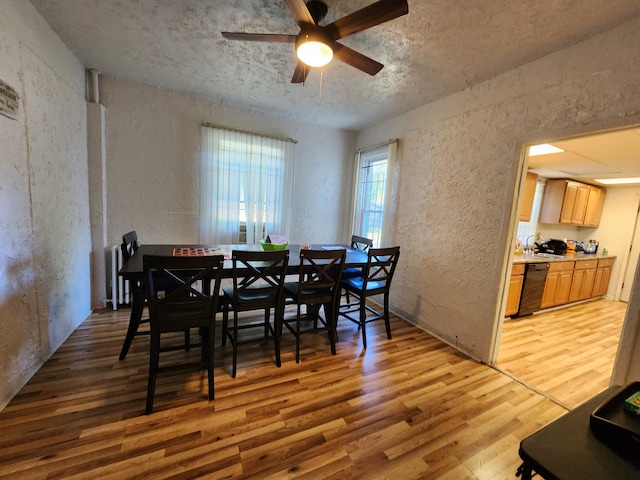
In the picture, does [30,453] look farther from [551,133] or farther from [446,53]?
[551,133]

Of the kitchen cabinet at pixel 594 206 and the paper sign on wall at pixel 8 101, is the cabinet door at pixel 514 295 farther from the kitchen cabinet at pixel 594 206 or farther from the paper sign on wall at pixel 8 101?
the paper sign on wall at pixel 8 101

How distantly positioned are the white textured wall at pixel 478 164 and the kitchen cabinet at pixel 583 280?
9.19 feet

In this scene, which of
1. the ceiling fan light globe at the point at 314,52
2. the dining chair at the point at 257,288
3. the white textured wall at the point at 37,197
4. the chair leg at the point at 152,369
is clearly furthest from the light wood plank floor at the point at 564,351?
the white textured wall at the point at 37,197

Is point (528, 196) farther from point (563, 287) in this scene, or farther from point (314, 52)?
point (314, 52)

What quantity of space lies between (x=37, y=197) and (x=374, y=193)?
3.52 metres

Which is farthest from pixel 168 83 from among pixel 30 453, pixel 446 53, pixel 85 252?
pixel 30 453

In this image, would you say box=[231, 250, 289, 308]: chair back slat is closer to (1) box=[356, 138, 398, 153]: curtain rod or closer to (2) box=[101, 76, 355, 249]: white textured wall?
(2) box=[101, 76, 355, 249]: white textured wall

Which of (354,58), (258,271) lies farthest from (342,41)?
(258,271)

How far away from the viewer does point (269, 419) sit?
1653 mm

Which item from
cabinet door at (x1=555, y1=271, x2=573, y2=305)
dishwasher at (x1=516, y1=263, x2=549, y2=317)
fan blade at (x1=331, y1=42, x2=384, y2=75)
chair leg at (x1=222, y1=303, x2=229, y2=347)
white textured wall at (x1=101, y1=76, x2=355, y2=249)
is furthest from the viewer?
cabinet door at (x1=555, y1=271, x2=573, y2=305)

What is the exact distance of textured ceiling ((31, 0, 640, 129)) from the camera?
5.30 feet

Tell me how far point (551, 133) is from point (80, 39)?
149 inches

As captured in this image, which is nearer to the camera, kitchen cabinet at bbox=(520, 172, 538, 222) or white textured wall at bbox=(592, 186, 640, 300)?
kitchen cabinet at bbox=(520, 172, 538, 222)

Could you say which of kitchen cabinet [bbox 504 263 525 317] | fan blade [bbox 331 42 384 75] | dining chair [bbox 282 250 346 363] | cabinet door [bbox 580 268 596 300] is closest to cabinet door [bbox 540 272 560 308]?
kitchen cabinet [bbox 504 263 525 317]
